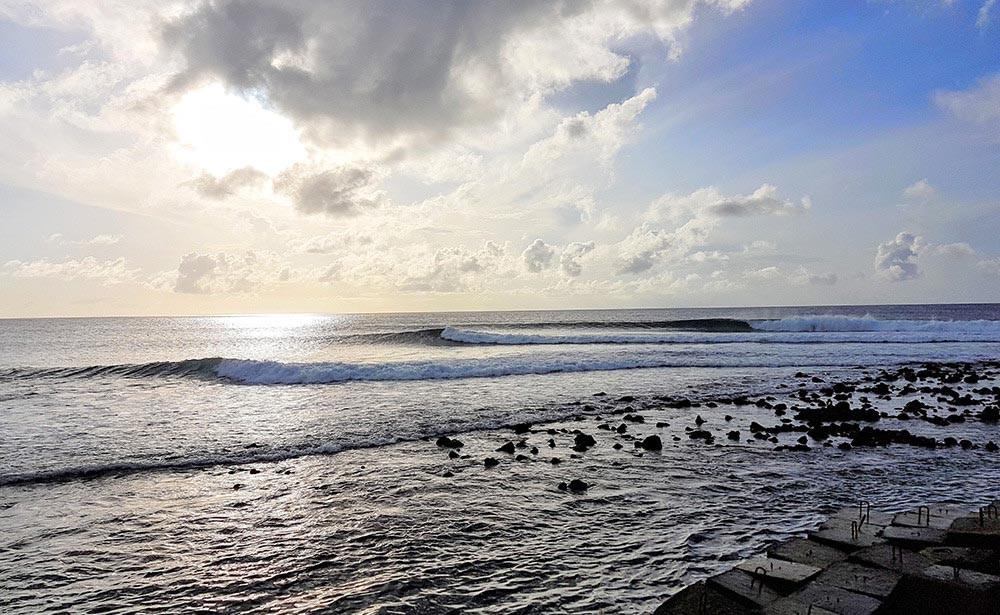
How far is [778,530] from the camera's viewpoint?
8688 millimetres

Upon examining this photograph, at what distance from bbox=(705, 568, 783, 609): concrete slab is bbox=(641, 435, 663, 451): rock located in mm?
7992

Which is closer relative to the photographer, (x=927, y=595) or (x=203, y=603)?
(x=927, y=595)

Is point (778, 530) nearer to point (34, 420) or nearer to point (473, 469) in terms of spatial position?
point (473, 469)

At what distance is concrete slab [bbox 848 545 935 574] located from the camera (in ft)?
20.8

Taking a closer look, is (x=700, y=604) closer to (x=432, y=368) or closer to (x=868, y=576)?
(x=868, y=576)

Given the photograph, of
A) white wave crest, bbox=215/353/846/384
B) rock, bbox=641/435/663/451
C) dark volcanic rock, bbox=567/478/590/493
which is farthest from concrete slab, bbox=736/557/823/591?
white wave crest, bbox=215/353/846/384

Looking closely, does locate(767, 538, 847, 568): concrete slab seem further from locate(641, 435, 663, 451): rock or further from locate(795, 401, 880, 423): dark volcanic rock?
locate(795, 401, 880, 423): dark volcanic rock

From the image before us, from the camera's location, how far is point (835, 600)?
222 inches

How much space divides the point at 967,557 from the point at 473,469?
8670mm

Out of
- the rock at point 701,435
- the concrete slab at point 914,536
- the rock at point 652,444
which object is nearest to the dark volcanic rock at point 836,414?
the rock at point 701,435

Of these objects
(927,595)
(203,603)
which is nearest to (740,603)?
(927,595)

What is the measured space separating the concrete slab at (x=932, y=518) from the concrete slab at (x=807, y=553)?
1639 millimetres

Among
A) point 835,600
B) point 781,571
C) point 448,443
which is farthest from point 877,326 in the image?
point 835,600

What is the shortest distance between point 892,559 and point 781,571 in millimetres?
1454
